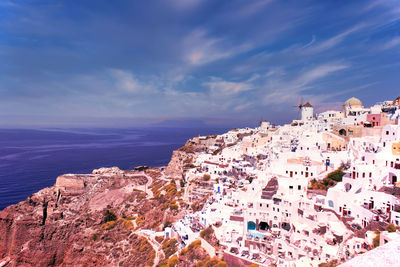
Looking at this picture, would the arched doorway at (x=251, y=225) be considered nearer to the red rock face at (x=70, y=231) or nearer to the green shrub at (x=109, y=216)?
the red rock face at (x=70, y=231)

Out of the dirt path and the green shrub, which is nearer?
the dirt path

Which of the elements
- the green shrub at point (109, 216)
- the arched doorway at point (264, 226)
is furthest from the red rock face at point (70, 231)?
the arched doorway at point (264, 226)

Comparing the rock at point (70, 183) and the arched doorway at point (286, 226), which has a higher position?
the arched doorway at point (286, 226)

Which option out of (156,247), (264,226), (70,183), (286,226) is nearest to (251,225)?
(264,226)

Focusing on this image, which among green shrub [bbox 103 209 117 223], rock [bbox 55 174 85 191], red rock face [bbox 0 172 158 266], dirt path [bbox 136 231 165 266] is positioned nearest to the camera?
dirt path [bbox 136 231 165 266]

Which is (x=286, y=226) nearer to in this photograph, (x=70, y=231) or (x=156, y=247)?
(x=156, y=247)

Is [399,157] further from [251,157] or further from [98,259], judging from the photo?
[98,259]

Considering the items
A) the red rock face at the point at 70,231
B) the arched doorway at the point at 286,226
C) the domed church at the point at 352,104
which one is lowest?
the red rock face at the point at 70,231

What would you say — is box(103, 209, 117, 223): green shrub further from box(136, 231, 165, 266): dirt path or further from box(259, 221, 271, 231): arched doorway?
box(259, 221, 271, 231): arched doorway

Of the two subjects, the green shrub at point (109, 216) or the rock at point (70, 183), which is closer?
the green shrub at point (109, 216)

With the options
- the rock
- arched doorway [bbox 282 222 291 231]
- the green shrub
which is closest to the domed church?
arched doorway [bbox 282 222 291 231]

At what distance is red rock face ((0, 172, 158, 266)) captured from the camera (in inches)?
1109

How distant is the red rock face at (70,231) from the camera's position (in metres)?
28.2

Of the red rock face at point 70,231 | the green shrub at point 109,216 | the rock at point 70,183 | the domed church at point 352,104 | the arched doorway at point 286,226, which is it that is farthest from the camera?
the rock at point 70,183
